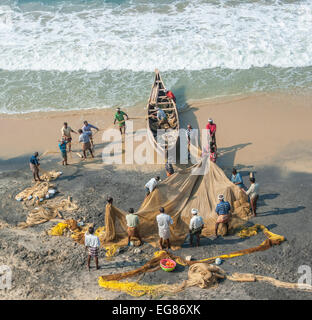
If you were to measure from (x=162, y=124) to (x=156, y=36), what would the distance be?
35.0ft

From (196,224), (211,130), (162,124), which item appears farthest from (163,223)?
(162,124)

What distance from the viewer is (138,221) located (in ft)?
33.0

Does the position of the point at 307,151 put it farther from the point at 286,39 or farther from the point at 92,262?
the point at 286,39

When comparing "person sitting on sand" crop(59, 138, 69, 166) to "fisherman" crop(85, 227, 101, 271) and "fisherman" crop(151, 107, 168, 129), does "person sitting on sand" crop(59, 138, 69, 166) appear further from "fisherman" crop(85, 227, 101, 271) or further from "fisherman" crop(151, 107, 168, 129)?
"fisherman" crop(85, 227, 101, 271)

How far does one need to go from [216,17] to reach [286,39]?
205 inches

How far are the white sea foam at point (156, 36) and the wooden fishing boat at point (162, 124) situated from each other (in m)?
4.64

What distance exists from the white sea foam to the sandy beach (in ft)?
16.3

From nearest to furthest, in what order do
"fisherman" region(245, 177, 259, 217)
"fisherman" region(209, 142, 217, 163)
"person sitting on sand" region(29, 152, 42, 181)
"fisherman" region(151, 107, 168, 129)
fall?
"fisherman" region(245, 177, 259, 217), "person sitting on sand" region(29, 152, 42, 181), "fisherman" region(209, 142, 217, 163), "fisherman" region(151, 107, 168, 129)

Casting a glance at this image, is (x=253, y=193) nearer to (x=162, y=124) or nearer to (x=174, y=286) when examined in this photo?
(x=174, y=286)

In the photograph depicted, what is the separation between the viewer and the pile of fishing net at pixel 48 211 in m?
11.3

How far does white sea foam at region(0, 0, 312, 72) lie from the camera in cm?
2162

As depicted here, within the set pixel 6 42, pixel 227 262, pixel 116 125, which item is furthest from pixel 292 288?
pixel 6 42

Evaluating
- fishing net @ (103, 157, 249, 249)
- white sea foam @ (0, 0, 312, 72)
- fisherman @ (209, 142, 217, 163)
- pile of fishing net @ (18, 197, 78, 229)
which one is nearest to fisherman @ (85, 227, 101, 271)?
fishing net @ (103, 157, 249, 249)

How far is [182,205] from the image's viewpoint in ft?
35.8
